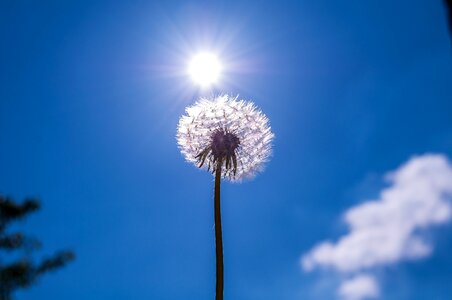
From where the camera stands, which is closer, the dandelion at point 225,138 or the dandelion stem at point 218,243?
the dandelion stem at point 218,243

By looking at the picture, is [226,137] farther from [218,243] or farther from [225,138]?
[218,243]

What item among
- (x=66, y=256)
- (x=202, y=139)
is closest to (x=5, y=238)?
(x=66, y=256)

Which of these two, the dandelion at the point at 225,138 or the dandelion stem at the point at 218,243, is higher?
the dandelion at the point at 225,138

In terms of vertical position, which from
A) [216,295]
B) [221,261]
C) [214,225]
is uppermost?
[214,225]

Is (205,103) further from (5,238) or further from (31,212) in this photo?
(5,238)

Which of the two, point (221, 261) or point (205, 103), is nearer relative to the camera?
point (221, 261)
